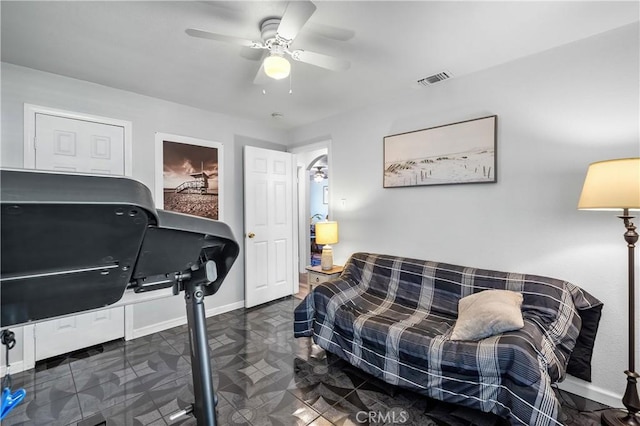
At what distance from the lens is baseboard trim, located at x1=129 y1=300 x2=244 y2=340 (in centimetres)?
296

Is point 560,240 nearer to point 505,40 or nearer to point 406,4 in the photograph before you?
point 505,40

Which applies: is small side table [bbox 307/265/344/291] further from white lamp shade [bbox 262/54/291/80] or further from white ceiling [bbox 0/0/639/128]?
white lamp shade [bbox 262/54/291/80]

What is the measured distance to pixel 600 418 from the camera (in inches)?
70.1

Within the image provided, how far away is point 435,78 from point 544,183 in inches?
50.3

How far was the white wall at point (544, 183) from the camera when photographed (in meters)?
1.91

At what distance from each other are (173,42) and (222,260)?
1.86 meters

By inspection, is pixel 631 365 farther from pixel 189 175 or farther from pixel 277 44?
pixel 189 175

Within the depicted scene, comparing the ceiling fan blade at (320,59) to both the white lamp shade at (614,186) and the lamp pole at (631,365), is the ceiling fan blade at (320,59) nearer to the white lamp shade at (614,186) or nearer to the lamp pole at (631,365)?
the white lamp shade at (614,186)

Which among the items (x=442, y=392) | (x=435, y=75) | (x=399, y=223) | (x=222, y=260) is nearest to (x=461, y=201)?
(x=399, y=223)

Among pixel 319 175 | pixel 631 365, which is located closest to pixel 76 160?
pixel 631 365

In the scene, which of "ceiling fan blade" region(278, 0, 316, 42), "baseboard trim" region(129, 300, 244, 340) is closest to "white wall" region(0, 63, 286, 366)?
"baseboard trim" region(129, 300, 244, 340)

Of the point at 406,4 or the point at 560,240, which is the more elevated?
the point at 406,4

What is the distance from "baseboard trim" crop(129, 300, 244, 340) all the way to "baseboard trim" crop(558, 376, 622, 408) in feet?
10.8

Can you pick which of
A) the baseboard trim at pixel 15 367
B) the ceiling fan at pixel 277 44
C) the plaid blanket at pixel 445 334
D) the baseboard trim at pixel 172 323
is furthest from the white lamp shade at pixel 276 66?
the baseboard trim at pixel 15 367
